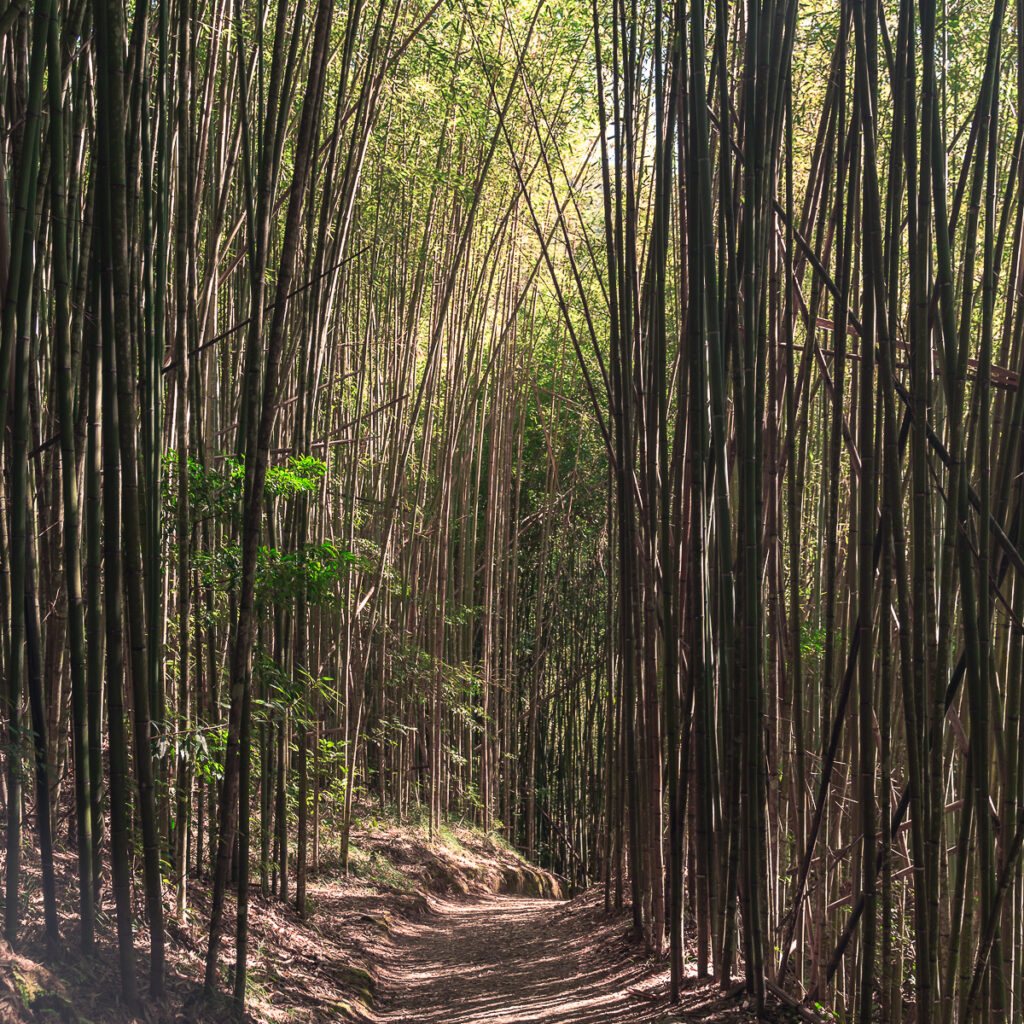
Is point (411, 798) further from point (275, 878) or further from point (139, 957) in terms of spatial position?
point (139, 957)

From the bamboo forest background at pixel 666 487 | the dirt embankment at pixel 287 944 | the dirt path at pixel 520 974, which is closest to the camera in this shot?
the dirt embankment at pixel 287 944

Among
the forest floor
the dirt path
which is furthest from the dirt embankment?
the dirt path

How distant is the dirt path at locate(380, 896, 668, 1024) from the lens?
286 cm

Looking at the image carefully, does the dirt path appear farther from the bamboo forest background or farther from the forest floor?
the bamboo forest background

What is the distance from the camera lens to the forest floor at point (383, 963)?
1.82m

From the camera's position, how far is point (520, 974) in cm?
359

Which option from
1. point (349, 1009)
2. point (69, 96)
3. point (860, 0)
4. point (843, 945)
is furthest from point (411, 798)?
point (860, 0)

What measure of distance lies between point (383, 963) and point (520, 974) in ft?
2.41

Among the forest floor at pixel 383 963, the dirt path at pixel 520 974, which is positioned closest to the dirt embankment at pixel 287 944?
the forest floor at pixel 383 963

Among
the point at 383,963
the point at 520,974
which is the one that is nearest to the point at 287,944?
the point at 383,963

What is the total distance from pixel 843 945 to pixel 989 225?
1.84 m

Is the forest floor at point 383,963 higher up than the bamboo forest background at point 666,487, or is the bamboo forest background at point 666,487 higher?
the bamboo forest background at point 666,487

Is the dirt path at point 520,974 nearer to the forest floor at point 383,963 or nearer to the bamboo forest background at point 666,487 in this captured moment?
the forest floor at point 383,963

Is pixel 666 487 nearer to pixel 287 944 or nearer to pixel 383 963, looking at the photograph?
pixel 287 944
